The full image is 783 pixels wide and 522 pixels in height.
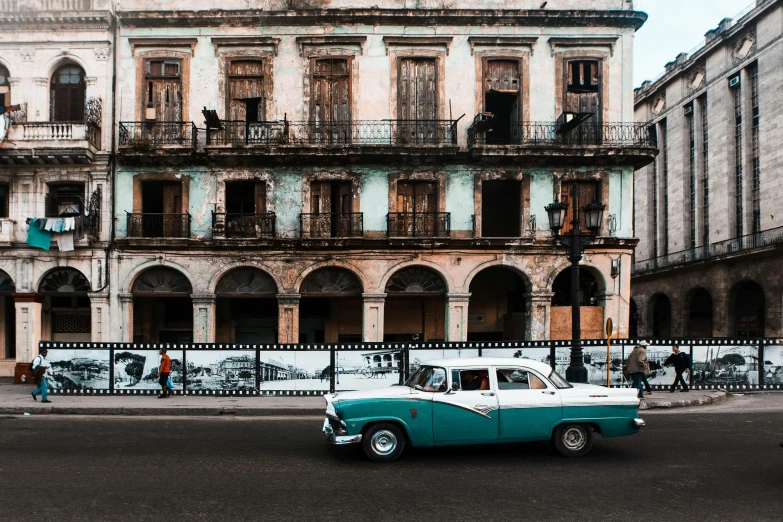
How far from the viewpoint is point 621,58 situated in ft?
75.8

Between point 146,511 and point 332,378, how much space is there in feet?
35.5

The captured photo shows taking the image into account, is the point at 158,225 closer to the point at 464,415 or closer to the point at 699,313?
the point at 464,415

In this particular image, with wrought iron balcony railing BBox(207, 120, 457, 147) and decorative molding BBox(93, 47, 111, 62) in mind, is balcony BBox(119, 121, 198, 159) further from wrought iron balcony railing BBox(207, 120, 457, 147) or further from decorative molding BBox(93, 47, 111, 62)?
decorative molding BBox(93, 47, 111, 62)

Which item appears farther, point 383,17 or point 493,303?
point 493,303

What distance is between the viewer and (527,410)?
9391 millimetres

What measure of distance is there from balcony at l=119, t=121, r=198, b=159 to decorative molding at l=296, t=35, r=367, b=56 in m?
4.79

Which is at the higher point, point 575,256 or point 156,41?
point 156,41

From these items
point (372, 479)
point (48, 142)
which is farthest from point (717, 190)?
point (372, 479)

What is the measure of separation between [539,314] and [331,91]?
10.8 metres

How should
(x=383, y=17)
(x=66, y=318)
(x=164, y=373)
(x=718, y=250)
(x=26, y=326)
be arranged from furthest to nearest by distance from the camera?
(x=718, y=250) < (x=66, y=318) < (x=383, y=17) < (x=26, y=326) < (x=164, y=373)

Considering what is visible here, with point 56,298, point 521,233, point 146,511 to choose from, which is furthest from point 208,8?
point 146,511

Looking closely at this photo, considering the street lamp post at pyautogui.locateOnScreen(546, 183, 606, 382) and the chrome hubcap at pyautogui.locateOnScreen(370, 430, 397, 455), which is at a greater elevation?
the street lamp post at pyautogui.locateOnScreen(546, 183, 606, 382)

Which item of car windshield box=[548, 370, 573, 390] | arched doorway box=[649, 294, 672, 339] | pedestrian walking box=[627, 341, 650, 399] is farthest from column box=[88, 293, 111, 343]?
arched doorway box=[649, 294, 672, 339]

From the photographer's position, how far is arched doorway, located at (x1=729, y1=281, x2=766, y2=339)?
32450 mm
